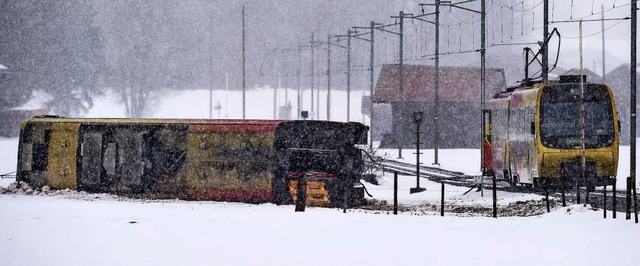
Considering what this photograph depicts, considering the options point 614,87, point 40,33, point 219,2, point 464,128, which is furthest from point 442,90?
point 219,2

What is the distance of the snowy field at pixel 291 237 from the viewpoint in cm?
1138

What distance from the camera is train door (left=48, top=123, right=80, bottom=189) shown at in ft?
78.2

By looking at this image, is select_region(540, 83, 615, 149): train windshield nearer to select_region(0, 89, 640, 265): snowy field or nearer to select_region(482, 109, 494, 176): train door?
select_region(482, 109, 494, 176): train door

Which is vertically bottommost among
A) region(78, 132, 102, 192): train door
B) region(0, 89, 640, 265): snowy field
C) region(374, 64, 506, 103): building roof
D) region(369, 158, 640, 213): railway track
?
region(0, 89, 640, 265): snowy field

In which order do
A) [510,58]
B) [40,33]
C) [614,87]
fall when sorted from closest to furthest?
[40,33], [614,87], [510,58]

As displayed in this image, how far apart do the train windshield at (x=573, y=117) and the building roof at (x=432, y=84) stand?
38886mm

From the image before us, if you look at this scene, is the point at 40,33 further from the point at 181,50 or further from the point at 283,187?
the point at 283,187

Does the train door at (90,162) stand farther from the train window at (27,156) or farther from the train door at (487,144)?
the train door at (487,144)

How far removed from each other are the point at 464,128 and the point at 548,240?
2026 inches

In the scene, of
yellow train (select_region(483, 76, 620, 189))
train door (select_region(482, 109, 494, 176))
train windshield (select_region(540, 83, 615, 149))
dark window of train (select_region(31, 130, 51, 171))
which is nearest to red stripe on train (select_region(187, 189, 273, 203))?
dark window of train (select_region(31, 130, 51, 171))

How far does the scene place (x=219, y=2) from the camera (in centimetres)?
12225

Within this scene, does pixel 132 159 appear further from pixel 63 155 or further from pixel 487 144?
pixel 487 144

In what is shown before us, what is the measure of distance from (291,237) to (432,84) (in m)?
51.6

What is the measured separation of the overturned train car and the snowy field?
2.71m
